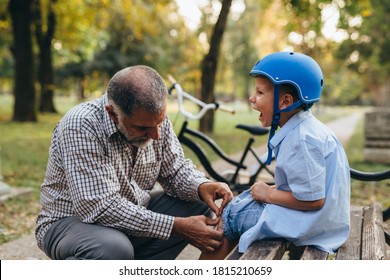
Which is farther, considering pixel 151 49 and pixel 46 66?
pixel 151 49

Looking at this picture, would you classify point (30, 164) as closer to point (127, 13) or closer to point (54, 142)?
point (54, 142)

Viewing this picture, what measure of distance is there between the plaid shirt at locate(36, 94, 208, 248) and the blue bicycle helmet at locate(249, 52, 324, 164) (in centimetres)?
82

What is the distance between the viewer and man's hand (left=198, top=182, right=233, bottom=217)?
2.81 m

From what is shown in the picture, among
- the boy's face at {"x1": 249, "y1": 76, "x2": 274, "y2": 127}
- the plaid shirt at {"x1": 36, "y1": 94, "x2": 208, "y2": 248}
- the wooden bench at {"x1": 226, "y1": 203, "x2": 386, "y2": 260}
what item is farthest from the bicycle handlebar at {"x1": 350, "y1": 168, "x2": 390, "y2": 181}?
the plaid shirt at {"x1": 36, "y1": 94, "x2": 208, "y2": 248}

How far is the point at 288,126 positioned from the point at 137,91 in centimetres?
72

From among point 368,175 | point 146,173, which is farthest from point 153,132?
point 368,175

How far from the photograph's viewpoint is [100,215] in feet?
8.23

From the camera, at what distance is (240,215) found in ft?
8.40

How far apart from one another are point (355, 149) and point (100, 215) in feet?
37.1

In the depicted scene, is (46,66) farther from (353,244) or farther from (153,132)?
(353,244)

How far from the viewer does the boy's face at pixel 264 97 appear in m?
2.32

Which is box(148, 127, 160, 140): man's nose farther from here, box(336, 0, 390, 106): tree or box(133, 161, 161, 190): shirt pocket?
box(336, 0, 390, 106): tree

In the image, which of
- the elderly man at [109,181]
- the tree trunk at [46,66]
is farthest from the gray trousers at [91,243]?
the tree trunk at [46,66]
